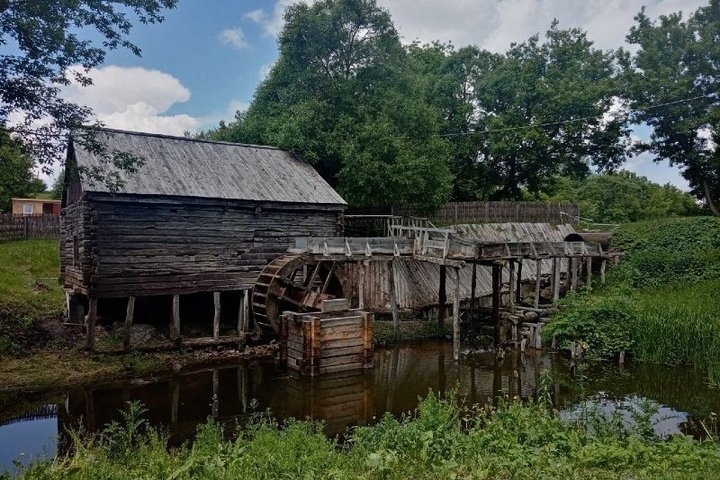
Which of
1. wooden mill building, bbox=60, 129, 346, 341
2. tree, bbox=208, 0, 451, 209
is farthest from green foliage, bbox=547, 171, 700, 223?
wooden mill building, bbox=60, 129, 346, 341

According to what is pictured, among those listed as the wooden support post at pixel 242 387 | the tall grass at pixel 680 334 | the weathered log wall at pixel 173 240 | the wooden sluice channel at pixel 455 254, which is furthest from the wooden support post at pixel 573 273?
the wooden support post at pixel 242 387

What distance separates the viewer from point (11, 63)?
10.9m

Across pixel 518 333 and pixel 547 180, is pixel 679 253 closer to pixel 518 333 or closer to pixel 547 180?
pixel 518 333

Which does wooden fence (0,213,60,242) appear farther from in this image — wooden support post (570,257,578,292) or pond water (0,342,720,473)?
wooden support post (570,257,578,292)

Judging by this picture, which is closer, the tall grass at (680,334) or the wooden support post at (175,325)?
the tall grass at (680,334)

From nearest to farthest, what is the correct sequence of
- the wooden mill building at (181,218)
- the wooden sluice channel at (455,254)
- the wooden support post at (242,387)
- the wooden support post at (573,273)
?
the wooden support post at (242,387)
the wooden mill building at (181,218)
the wooden sluice channel at (455,254)
the wooden support post at (573,273)

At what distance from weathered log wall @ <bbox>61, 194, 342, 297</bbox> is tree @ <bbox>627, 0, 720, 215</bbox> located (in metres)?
20.8

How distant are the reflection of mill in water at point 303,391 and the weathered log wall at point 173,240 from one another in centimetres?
355

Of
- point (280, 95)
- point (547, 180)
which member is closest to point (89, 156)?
point (280, 95)

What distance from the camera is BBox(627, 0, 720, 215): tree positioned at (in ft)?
92.1

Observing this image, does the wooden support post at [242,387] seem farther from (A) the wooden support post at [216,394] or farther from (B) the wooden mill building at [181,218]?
(B) the wooden mill building at [181,218]

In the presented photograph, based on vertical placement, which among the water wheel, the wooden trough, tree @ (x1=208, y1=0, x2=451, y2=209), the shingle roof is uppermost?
tree @ (x1=208, y1=0, x2=451, y2=209)

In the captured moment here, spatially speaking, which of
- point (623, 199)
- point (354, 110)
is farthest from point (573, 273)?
point (623, 199)

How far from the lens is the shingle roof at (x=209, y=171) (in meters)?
17.0
